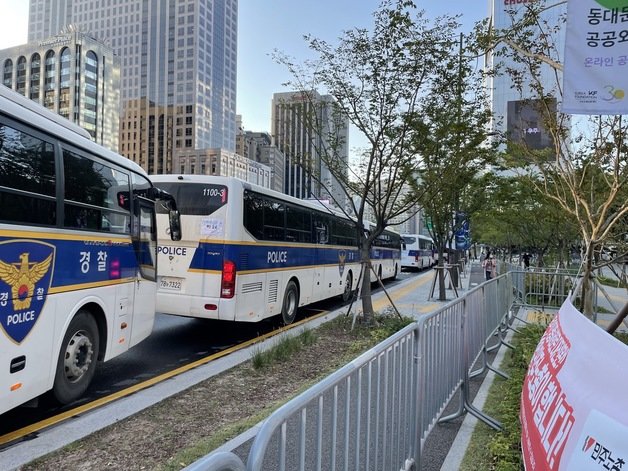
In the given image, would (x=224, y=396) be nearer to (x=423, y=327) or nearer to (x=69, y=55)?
(x=423, y=327)

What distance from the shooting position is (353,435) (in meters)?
2.59

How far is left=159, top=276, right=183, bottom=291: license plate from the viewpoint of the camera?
28.8 feet

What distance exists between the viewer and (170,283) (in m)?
8.85

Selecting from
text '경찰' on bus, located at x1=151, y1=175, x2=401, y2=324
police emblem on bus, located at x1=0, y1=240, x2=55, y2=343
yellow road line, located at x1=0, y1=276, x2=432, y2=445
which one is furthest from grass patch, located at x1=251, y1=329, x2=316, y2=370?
police emblem on bus, located at x1=0, y1=240, x2=55, y2=343

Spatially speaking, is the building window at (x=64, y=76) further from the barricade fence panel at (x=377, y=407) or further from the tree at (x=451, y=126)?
the barricade fence panel at (x=377, y=407)

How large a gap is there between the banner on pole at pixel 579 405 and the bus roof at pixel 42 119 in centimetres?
467

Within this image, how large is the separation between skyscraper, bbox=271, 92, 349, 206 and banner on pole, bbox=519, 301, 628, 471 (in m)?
8.22

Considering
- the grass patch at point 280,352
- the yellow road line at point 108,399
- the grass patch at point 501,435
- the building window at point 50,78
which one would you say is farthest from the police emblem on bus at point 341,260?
the building window at point 50,78

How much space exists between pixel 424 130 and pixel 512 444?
6.68m

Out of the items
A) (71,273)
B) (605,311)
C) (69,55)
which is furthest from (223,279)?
(69,55)

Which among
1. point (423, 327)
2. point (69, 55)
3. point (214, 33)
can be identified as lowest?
point (423, 327)

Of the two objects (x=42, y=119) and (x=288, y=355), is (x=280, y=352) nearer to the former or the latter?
(x=288, y=355)

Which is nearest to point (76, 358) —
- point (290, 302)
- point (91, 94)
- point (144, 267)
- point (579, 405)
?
point (144, 267)

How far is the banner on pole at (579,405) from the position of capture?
5.59ft
